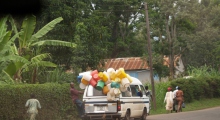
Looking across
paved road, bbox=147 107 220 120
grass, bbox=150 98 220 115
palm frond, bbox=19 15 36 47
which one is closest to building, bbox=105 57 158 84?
grass, bbox=150 98 220 115

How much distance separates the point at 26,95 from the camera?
19047 millimetres

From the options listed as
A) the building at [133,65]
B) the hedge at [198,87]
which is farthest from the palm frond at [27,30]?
the building at [133,65]

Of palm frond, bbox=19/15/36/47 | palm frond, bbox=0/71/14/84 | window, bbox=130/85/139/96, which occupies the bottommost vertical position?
window, bbox=130/85/139/96

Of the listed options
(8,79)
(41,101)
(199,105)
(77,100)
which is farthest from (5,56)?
(199,105)

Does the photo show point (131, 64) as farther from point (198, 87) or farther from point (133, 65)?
point (198, 87)

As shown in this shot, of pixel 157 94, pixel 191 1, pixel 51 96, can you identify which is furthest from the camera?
pixel 191 1

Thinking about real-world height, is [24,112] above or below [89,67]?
below

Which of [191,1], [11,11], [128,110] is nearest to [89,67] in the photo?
[11,11]

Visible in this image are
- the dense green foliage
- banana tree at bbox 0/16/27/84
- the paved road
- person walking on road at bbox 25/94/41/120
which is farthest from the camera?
the paved road

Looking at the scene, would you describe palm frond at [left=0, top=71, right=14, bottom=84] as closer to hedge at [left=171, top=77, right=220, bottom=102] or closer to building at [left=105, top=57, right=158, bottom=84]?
hedge at [left=171, top=77, right=220, bottom=102]

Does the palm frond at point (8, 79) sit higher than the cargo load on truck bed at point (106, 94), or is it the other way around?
the palm frond at point (8, 79)

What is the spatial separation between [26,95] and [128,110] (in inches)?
178

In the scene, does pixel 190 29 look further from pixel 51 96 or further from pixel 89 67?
pixel 51 96

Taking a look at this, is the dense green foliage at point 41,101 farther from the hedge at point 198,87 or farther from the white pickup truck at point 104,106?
the hedge at point 198,87
